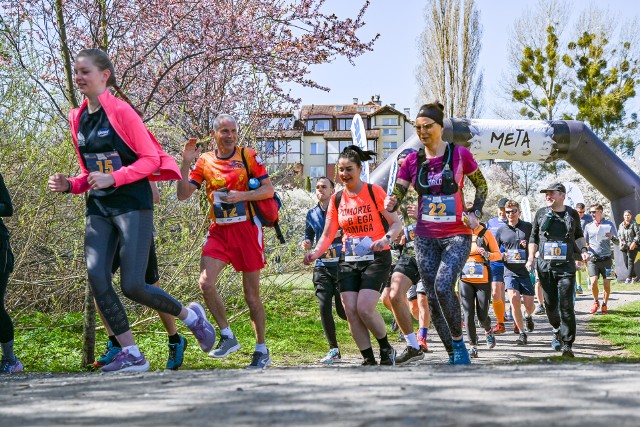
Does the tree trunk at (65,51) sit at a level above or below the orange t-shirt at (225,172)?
above

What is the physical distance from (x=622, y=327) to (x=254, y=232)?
346 inches

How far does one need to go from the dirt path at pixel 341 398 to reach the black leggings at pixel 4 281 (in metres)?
1.28

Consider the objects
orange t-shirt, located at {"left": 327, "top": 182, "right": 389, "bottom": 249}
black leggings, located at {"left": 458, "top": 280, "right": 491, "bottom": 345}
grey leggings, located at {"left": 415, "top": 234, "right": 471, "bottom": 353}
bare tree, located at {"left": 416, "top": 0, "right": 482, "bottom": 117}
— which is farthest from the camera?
bare tree, located at {"left": 416, "top": 0, "right": 482, "bottom": 117}

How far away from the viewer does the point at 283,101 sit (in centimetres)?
1559

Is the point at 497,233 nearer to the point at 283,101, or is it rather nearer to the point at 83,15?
the point at 283,101

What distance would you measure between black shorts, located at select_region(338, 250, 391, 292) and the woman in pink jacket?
2.03m

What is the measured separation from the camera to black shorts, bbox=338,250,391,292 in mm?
7637

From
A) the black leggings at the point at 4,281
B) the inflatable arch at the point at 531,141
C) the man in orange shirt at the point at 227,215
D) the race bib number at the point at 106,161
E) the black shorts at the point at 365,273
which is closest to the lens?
the race bib number at the point at 106,161

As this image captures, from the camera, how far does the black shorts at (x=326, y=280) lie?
10.1 m

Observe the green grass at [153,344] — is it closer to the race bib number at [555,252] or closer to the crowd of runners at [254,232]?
the crowd of runners at [254,232]

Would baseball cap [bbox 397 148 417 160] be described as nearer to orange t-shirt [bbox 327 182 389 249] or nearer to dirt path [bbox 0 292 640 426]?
orange t-shirt [bbox 327 182 389 249]

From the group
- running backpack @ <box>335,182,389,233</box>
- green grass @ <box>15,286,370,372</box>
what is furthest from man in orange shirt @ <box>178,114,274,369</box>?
green grass @ <box>15,286,370,372</box>

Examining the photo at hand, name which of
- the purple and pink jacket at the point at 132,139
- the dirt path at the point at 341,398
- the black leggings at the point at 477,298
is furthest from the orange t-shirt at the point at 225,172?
the black leggings at the point at 477,298

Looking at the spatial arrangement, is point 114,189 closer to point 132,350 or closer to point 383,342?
point 132,350
